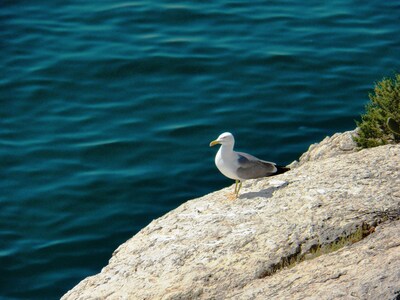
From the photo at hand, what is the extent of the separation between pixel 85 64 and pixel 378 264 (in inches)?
609

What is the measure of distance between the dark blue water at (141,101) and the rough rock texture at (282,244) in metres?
5.14

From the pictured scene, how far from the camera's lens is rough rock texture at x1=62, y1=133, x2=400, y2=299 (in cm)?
969

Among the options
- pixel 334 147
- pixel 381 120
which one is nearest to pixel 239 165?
pixel 381 120

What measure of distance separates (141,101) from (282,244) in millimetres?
12117

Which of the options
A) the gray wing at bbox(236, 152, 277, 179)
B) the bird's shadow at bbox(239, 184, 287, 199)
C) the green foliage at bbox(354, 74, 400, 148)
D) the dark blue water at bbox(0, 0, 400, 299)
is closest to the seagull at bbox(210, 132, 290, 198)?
the gray wing at bbox(236, 152, 277, 179)

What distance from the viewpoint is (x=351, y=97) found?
22359 mm

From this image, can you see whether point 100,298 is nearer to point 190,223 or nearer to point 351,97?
point 190,223

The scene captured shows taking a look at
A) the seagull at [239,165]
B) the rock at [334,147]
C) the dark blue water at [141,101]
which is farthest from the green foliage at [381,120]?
the dark blue water at [141,101]

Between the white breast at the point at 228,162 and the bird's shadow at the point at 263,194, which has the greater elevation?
the white breast at the point at 228,162

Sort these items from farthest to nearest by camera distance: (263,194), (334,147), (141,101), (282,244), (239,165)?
(141,101), (334,147), (239,165), (263,194), (282,244)

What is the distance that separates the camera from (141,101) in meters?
22.3

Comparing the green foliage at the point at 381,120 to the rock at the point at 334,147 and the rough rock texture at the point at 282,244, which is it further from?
the rough rock texture at the point at 282,244

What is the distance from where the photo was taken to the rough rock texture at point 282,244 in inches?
381

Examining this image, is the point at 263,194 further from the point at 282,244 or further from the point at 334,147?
the point at 334,147
